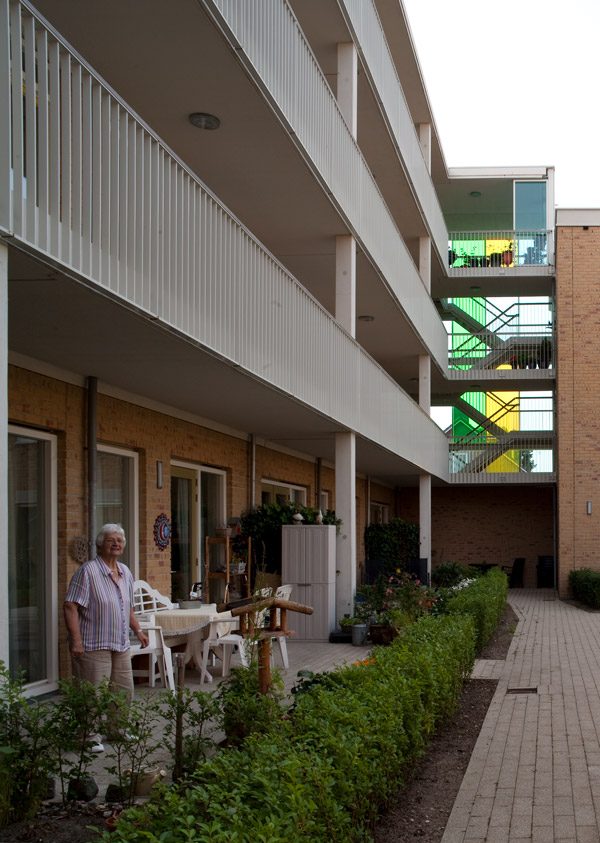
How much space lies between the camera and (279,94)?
430 inches

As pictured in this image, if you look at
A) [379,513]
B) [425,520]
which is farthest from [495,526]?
[425,520]

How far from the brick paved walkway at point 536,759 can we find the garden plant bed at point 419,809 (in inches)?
4.2

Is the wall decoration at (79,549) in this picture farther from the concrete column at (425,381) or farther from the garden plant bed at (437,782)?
the concrete column at (425,381)

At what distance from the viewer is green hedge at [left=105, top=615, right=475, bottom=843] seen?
12.9 ft

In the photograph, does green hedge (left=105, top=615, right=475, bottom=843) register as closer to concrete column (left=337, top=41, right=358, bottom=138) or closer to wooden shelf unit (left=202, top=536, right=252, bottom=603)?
wooden shelf unit (left=202, top=536, right=252, bottom=603)

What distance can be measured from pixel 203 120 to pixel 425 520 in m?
15.8

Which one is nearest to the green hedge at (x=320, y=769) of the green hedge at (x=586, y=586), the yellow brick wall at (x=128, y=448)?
the yellow brick wall at (x=128, y=448)

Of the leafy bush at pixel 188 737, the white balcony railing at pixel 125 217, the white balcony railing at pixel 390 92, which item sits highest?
the white balcony railing at pixel 390 92

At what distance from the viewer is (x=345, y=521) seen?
15445 millimetres

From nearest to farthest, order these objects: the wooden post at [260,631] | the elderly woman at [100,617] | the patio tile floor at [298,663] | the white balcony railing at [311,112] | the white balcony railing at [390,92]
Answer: the wooden post at [260,631] → the elderly woman at [100,617] → the patio tile floor at [298,663] → the white balcony railing at [311,112] → the white balcony railing at [390,92]

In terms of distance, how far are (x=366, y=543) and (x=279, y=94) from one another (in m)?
14.1

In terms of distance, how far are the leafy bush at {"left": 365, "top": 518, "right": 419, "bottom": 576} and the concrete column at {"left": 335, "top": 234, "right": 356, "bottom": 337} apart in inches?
345

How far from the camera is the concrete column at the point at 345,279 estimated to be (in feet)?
49.2

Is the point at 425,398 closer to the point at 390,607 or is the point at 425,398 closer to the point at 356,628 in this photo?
the point at 390,607
